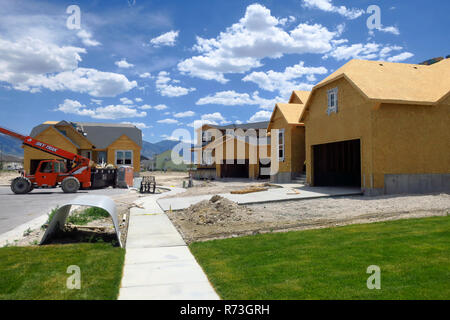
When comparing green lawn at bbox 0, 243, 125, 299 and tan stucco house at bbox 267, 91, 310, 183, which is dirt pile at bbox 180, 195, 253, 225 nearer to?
green lawn at bbox 0, 243, 125, 299

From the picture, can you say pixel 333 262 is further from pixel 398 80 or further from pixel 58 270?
pixel 398 80

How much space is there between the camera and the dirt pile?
10984 mm

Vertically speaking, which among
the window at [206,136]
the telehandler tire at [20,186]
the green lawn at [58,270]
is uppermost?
the window at [206,136]

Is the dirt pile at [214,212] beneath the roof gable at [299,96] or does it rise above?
beneath

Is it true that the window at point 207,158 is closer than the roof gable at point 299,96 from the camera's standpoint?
No

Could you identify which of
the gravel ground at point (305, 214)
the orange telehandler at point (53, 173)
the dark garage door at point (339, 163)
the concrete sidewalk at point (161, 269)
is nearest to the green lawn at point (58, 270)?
the concrete sidewalk at point (161, 269)

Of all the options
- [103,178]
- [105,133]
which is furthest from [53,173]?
[105,133]

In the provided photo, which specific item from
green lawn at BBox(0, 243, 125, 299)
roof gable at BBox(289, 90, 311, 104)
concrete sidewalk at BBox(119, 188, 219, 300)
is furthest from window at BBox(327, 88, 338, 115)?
green lawn at BBox(0, 243, 125, 299)

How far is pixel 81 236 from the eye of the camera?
891 centimetres

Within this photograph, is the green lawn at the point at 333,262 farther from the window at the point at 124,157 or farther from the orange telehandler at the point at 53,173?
the window at the point at 124,157

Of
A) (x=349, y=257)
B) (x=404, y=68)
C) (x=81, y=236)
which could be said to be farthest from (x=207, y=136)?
(x=349, y=257)

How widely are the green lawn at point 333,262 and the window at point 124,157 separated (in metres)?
33.4

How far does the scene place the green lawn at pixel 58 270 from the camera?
15.8 ft

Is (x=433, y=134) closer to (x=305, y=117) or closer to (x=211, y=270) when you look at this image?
(x=305, y=117)
